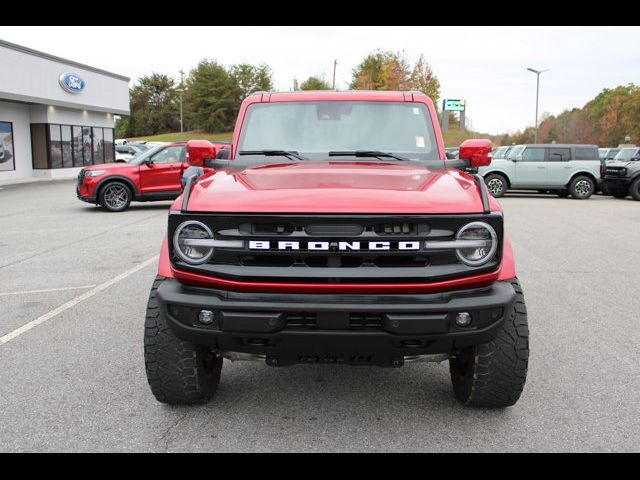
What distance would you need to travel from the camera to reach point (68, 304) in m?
6.10

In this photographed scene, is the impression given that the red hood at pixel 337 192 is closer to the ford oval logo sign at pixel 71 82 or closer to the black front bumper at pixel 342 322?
the black front bumper at pixel 342 322

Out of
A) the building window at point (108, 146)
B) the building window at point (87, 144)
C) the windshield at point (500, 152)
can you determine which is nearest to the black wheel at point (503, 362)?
the windshield at point (500, 152)

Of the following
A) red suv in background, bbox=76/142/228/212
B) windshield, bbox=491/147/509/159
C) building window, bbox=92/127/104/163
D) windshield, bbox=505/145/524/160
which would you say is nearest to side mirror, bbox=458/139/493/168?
red suv in background, bbox=76/142/228/212

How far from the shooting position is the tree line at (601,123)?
7225 centimetres

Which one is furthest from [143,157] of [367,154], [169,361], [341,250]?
[341,250]

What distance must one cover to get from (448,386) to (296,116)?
2269 millimetres

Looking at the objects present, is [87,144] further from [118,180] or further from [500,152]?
[500,152]

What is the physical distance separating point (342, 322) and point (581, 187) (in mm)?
19715

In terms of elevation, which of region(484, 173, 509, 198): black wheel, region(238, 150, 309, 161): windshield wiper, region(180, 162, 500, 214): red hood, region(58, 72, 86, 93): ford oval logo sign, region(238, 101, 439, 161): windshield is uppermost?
region(58, 72, 86, 93): ford oval logo sign

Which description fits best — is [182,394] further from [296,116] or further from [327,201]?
[296,116]

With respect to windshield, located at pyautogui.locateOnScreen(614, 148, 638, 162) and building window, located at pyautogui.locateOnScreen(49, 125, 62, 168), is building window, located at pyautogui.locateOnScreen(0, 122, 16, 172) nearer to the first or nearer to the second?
building window, located at pyautogui.locateOnScreen(49, 125, 62, 168)

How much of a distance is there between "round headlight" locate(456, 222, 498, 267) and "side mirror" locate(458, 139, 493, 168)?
1374 mm

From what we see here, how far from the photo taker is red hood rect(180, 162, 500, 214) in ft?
9.96

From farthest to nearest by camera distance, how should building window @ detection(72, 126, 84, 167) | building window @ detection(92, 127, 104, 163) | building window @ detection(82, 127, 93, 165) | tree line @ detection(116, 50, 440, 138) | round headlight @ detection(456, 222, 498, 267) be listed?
tree line @ detection(116, 50, 440, 138) < building window @ detection(92, 127, 104, 163) < building window @ detection(82, 127, 93, 165) < building window @ detection(72, 126, 84, 167) < round headlight @ detection(456, 222, 498, 267)
